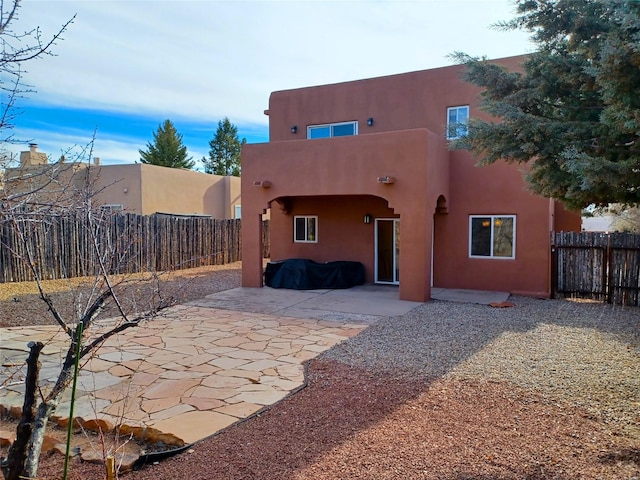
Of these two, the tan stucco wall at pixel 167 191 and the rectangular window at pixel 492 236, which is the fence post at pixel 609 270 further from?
the tan stucco wall at pixel 167 191

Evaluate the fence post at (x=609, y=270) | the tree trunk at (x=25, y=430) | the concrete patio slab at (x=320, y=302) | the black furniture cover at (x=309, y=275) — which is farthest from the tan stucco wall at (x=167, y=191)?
the fence post at (x=609, y=270)

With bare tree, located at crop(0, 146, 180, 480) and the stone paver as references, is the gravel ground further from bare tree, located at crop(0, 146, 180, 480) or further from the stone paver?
bare tree, located at crop(0, 146, 180, 480)

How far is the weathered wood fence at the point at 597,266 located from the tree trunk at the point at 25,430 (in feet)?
39.3

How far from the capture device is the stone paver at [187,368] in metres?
4.53

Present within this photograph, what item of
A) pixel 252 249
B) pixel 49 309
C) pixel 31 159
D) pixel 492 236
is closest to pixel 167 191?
pixel 252 249

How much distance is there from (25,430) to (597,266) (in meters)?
12.3

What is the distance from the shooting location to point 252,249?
43.7 ft

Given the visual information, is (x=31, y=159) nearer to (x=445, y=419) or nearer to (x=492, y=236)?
(x=445, y=419)

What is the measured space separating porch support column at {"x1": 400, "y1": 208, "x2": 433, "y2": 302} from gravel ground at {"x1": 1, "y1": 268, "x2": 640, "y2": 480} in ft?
11.7

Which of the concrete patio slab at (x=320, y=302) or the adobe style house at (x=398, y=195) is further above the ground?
the adobe style house at (x=398, y=195)

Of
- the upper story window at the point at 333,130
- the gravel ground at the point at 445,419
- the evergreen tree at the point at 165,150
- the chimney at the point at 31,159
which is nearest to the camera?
the gravel ground at the point at 445,419

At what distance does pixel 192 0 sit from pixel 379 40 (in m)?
3.92

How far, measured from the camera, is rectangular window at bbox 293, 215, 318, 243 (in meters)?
15.1

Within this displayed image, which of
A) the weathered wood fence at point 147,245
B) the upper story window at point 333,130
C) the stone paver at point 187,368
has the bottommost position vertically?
the stone paver at point 187,368
